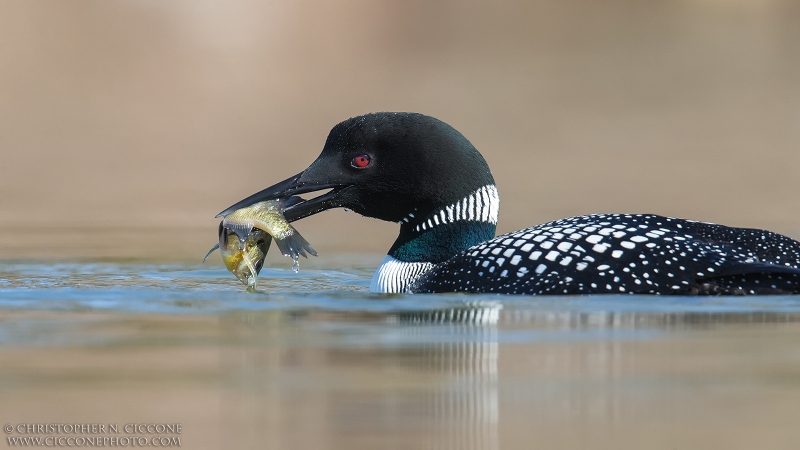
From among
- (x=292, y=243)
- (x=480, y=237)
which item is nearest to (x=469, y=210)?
(x=480, y=237)

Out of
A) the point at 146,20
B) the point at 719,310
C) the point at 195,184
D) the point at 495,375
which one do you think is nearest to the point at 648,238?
the point at 719,310

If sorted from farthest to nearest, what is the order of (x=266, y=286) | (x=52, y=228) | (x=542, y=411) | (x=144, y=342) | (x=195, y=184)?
(x=195, y=184)
(x=52, y=228)
(x=266, y=286)
(x=144, y=342)
(x=542, y=411)

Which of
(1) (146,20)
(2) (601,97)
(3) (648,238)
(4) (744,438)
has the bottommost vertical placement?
(4) (744,438)

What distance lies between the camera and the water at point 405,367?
393 centimetres

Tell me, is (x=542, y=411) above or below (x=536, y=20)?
below

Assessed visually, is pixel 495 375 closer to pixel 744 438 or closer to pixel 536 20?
pixel 744 438

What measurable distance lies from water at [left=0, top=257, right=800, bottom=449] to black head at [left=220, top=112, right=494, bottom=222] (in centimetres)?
48

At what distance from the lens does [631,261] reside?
5.93 m

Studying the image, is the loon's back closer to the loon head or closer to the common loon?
the common loon

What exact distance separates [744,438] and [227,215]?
2.91 metres

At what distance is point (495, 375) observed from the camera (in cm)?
461

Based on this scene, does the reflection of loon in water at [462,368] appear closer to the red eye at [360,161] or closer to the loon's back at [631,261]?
the loon's back at [631,261]

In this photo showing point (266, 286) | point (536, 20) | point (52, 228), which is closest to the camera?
point (266, 286)
